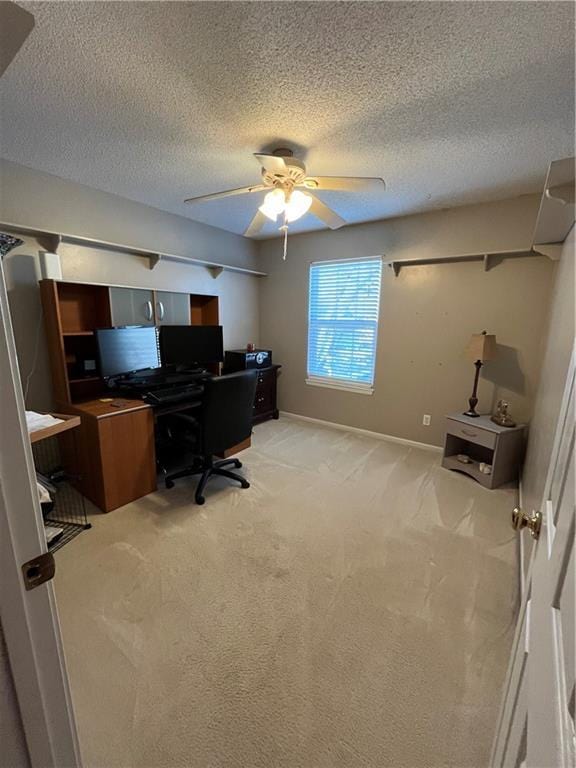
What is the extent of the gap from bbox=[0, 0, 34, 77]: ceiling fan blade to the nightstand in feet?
10.3

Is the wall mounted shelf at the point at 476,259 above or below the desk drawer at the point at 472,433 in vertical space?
above

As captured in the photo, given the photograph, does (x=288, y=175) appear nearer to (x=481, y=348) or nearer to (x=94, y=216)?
(x=94, y=216)

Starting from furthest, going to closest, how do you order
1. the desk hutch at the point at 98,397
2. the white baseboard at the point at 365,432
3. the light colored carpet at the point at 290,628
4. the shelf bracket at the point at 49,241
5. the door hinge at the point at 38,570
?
the white baseboard at the point at 365,432, the shelf bracket at the point at 49,241, the desk hutch at the point at 98,397, the light colored carpet at the point at 290,628, the door hinge at the point at 38,570

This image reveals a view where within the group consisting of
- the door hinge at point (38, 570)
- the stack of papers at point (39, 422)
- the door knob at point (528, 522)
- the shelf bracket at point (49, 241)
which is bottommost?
the stack of papers at point (39, 422)

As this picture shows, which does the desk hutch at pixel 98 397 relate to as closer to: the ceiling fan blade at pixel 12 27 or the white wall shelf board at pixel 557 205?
the ceiling fan blade at pixel 12 27

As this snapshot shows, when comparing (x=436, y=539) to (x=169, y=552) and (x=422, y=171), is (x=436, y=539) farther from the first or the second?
(x=422, y=171)

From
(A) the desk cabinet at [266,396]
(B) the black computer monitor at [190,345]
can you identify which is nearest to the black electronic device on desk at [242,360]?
(A) the desk cabinet at [266,396]

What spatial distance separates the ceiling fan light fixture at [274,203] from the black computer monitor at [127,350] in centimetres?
151

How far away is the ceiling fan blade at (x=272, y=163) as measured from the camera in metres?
1.65

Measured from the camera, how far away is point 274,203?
2023 millimetres

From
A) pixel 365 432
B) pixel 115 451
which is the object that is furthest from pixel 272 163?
pixel 365 432

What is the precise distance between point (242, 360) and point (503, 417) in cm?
274

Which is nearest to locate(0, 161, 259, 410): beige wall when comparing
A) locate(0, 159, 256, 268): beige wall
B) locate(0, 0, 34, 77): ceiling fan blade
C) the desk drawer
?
locate(0, 159, 256, 268): beige wall

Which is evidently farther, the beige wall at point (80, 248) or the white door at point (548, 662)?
the beige wall at point (80, 248)
